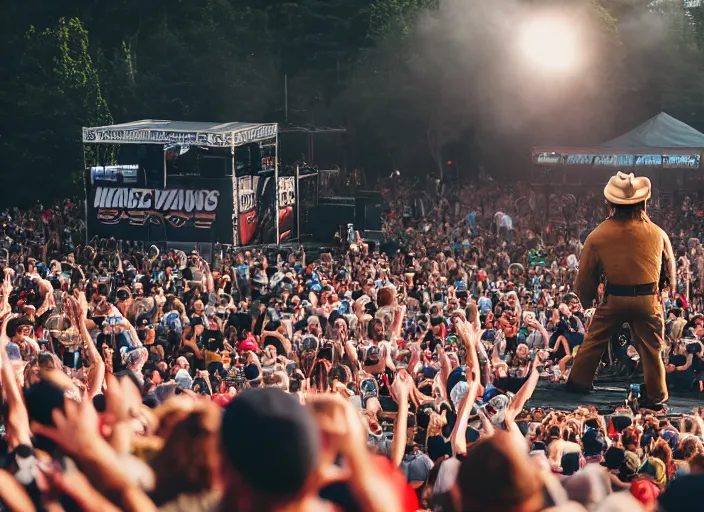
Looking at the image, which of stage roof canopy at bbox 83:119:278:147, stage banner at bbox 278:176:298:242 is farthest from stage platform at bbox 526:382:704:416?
stage banner at bbox 278:176:298:242

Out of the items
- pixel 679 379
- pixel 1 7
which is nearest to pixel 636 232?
pixel 679 379

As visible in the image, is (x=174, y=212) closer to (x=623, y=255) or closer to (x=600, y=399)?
(x=600, y=399)

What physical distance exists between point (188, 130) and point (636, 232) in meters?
15.7

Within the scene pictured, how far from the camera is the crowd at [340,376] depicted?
3.82m

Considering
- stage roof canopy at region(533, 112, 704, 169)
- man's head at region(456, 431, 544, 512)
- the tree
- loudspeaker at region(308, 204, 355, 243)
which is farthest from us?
the tree

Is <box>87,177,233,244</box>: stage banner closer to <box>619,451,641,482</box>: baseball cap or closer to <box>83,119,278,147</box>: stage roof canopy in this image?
<box>83,119,278,147</box>: stage roof canopy

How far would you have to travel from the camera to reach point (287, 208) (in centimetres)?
2678

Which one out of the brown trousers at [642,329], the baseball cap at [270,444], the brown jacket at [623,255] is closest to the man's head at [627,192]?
the brown jacket at [623,255]

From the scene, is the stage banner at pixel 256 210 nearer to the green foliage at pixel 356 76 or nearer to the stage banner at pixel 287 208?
the stage banner at pixel 287 208

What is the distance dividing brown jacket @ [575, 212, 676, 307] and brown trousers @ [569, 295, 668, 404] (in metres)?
0.16

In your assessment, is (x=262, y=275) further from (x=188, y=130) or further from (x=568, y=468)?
(x=568, y=468)

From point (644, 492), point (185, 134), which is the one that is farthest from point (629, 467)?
point (185, 134)

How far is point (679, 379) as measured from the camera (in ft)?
39.6

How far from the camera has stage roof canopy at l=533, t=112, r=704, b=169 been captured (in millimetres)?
28297
